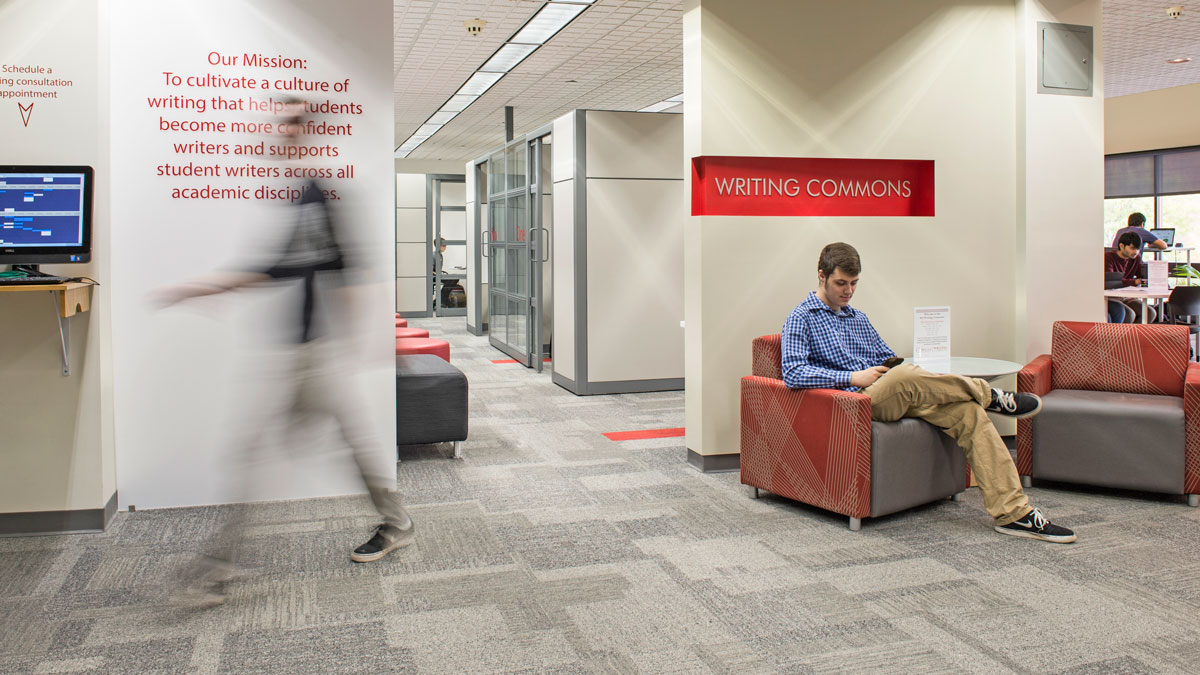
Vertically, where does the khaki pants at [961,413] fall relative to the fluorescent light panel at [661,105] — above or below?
below

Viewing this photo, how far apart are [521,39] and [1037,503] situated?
6.18 m

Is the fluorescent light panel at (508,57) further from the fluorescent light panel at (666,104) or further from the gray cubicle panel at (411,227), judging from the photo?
the gray cubicle panel at (411,227)

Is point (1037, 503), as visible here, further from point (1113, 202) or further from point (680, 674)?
point (1113, 202)

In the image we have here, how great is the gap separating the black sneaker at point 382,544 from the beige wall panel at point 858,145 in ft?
A: 5.91

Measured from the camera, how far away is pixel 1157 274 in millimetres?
8078

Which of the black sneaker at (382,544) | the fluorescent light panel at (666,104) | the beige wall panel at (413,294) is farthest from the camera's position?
the beige wall panel at (413,294)

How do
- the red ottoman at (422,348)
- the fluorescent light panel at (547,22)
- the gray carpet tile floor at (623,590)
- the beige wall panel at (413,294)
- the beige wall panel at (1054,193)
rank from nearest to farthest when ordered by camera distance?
the gray carpet tile floor at (623,590) → the beige wall panel at (1054,193) → the red ottoman at (422,348) → the fluorescent light panel at (547,22) → the beige wall panel at (413,294)

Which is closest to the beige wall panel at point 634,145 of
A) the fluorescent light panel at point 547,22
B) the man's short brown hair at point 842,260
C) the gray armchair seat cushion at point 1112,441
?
the fluorescent light panel at point 547,22

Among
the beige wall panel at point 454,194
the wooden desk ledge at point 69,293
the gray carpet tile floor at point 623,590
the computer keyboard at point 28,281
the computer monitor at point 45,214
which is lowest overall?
the gray carpet tile floor at point 623,590

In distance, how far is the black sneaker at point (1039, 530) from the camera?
3615 millimetres

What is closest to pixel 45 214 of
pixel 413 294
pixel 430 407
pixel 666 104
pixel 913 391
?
pixel 430 407

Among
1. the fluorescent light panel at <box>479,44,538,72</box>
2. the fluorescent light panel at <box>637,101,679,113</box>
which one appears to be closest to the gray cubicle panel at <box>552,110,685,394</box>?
the fluorescent light panel at <box>479,44,538,72</box>

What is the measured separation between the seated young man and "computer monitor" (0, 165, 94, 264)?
2836 millimetres

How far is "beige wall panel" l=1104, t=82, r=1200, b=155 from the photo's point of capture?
11219mm
